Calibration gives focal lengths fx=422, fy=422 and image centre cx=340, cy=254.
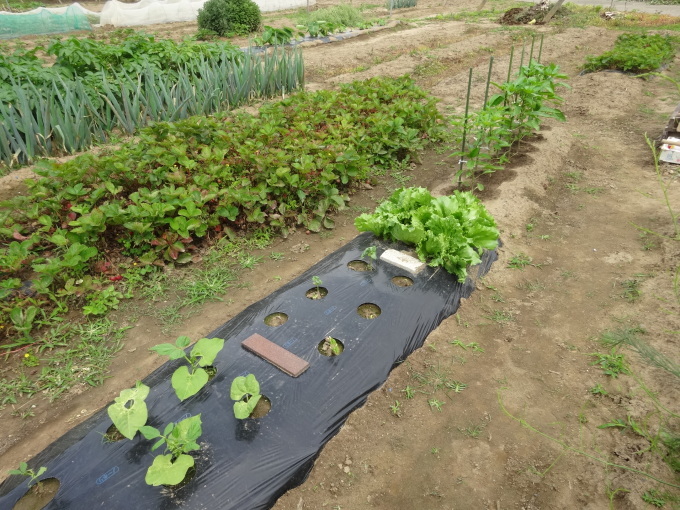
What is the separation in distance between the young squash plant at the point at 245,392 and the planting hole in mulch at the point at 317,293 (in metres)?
0.76

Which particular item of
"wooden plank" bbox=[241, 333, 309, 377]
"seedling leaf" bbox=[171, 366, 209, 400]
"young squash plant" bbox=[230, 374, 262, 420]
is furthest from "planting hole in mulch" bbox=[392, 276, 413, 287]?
"seedling leaf" bbox=[171, 366, 209, 400]

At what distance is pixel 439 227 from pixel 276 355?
4.36ft

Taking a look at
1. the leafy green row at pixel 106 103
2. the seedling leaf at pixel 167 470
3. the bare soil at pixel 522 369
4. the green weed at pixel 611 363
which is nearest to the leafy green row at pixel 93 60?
the leafy green row at pixel 106 103

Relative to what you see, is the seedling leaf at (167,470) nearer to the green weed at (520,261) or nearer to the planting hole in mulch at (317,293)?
the planting hole in mulch at (317,293)

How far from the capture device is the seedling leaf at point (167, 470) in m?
1.48

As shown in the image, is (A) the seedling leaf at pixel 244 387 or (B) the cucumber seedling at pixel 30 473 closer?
(B) the cucumber seedling at pixel 30 473

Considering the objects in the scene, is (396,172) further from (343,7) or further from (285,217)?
(343,7)

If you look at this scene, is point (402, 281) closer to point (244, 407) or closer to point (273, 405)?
point (273, 405)

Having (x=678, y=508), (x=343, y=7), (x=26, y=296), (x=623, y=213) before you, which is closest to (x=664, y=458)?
(x=678, y=508)

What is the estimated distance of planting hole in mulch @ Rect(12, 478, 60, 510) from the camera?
152 centimetres

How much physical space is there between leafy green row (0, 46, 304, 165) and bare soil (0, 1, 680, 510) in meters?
0.71

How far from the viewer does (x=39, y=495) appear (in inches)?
60.9

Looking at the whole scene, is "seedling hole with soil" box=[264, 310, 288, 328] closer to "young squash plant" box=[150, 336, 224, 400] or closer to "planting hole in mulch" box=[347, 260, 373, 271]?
"young squash plant" box=[150, 336, 224, 400]

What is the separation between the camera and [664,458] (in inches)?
73.6
